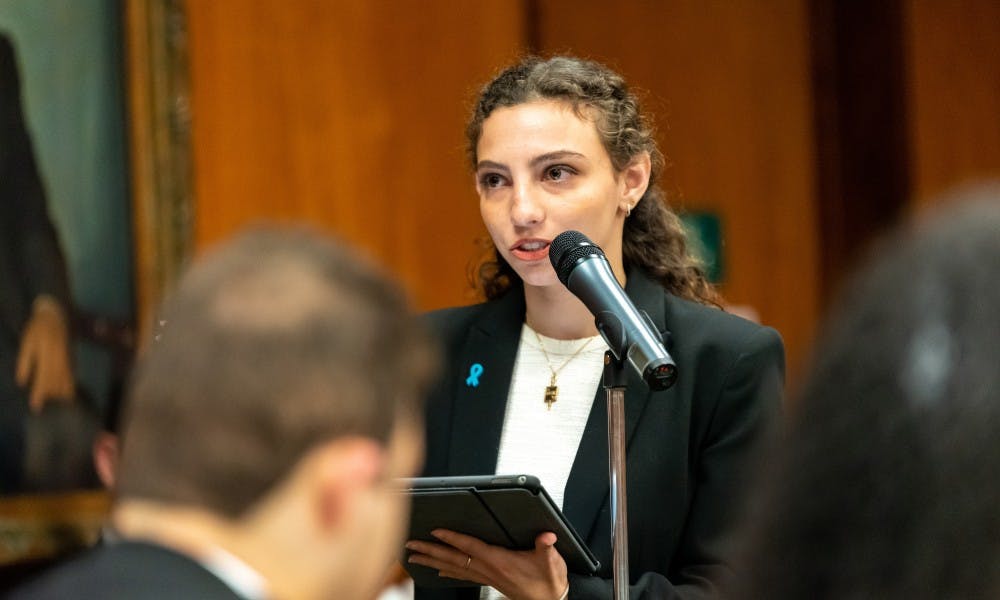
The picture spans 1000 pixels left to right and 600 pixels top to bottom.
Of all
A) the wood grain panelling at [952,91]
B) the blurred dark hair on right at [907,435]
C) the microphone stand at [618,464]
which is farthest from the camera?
the wood grain panelling at [952,91]

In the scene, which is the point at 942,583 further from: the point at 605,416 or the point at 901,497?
the point at 605,416

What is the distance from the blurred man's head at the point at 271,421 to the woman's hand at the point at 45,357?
123 inches

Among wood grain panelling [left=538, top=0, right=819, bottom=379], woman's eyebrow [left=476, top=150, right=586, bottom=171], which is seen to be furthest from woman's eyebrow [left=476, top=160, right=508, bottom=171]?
wood grain panelling [left=538, top=0, right=819, bottom=379]

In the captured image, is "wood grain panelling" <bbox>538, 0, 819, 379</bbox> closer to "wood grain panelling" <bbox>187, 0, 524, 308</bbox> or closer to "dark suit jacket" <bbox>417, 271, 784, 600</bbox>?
"wood grain panelling" <bbox>187, 0, 524, 308</bbox>

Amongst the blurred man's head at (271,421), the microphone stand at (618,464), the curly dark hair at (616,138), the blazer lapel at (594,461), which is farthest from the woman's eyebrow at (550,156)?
the blurred man's head at (271,421)

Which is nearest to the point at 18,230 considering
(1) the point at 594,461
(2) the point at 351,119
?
(2) the point at 351,119

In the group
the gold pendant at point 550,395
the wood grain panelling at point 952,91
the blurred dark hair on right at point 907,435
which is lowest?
the gold pendant at point 550,395

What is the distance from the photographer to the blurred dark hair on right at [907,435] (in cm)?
79

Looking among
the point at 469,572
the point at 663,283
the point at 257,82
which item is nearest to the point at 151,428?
the point at 469,572

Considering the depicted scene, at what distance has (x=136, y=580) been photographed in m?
1.14

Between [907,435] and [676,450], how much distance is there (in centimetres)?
200

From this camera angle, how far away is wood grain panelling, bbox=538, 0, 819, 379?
23.3ft

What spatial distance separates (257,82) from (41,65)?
0.93 m

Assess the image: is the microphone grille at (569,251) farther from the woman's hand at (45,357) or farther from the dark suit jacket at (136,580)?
the woman's hand at (45,357)
